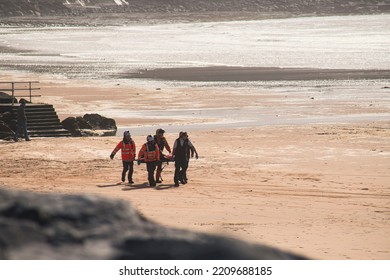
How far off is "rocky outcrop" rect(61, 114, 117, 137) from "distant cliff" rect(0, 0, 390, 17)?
445 feet

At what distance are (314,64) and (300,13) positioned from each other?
11169 centimetres

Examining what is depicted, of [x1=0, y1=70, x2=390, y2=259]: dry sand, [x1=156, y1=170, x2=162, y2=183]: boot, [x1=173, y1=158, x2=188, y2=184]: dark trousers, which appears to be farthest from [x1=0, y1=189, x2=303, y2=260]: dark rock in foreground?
[x1=156, y1=170, x2=162, y2=183]: boot

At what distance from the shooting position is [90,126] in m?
27.1

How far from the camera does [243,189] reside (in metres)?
17.0

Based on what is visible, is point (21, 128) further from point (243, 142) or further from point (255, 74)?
point (255, 74)

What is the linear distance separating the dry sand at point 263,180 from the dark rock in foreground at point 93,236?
7.96 metres

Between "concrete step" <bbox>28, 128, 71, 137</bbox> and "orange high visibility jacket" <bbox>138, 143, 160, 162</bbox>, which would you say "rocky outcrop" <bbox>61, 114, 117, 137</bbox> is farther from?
"orange high visibility jacket" <bbox>138, 143, 160, 162</bbox>

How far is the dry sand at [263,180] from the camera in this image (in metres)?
12.8

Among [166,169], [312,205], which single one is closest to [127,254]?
[312,205]

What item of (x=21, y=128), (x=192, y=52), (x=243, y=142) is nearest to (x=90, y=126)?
(x=21, y=128)

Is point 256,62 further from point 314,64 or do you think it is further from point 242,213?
point 242,213

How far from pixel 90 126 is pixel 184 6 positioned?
505ft

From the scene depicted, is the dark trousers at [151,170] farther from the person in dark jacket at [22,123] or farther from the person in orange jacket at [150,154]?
the person in dark jacket at [22,123]

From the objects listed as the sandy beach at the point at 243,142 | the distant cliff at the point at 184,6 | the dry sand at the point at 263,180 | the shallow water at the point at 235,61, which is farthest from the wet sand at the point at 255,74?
the distant cliff at the point at 184,6
